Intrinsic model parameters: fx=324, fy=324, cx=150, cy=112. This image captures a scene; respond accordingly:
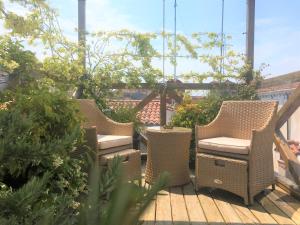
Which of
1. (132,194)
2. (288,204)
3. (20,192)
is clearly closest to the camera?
(132,194)

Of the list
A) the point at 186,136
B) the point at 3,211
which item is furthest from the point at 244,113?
the point at 3,211

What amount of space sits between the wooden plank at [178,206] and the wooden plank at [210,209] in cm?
15

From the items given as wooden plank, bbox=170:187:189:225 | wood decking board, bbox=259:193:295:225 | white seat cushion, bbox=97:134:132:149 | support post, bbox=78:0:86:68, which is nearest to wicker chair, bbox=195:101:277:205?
wood decking board, bbox=259:193:295:225

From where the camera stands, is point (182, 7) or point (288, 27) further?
point (182, 7)

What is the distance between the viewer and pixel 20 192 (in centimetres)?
50

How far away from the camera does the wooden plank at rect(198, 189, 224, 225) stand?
2234mm

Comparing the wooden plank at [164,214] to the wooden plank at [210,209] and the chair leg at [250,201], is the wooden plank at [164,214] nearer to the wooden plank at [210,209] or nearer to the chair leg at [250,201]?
the wooden plank at [210,209]

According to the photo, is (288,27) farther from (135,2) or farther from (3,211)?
(3,211)

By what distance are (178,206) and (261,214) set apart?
62 cm

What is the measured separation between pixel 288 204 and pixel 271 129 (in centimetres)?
63

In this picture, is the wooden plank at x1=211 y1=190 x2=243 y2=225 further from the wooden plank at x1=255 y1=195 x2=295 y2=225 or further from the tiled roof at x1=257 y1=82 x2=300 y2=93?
the tiled roof at x1=257 y1=82 x2=300 y2=93

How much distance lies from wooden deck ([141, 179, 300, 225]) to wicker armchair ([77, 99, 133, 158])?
0.65m

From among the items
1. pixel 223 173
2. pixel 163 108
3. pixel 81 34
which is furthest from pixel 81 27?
pixel 223 173

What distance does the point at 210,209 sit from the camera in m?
2.47
